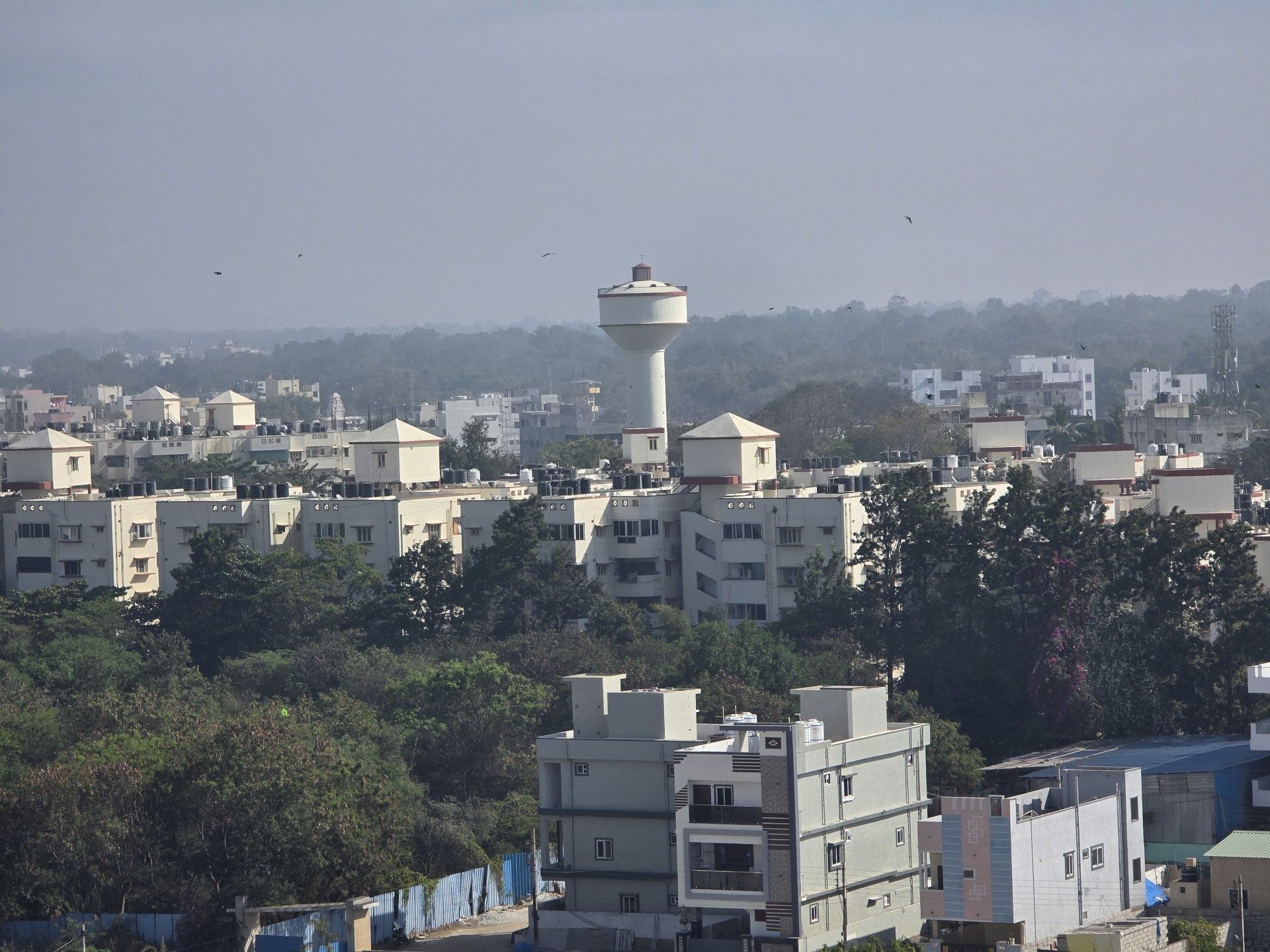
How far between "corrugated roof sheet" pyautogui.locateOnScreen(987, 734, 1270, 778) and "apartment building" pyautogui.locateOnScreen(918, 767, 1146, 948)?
15.6 ft

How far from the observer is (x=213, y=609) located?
158ft

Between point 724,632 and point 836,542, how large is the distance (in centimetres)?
692

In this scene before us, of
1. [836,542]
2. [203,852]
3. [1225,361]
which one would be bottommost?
[203,852]

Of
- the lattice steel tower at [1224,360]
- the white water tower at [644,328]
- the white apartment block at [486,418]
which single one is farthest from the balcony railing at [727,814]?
the white apartment block at [486,418]

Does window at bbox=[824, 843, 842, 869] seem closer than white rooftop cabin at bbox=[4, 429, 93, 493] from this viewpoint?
Yes

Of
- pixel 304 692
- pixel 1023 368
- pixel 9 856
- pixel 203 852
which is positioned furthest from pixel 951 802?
pixel 1023 368

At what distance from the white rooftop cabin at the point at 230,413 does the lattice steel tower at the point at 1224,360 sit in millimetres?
42046

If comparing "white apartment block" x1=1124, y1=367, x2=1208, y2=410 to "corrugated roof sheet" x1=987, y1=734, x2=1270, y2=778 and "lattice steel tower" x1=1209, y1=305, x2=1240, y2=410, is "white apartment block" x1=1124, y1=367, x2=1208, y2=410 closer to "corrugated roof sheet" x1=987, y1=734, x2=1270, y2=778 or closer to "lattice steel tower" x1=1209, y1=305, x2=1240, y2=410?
"lattice steel tower" x1=1209, y1=305, x2=1240, y2=410

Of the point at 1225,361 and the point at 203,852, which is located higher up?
A: the point at 1225,361

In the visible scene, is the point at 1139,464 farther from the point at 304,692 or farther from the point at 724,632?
the point at 304,692

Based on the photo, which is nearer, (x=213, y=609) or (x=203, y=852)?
(x=203, y=852)

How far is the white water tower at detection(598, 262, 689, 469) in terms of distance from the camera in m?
70.1

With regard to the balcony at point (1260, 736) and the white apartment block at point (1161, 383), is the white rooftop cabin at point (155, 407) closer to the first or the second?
the white apartment block at point (1161, 383)

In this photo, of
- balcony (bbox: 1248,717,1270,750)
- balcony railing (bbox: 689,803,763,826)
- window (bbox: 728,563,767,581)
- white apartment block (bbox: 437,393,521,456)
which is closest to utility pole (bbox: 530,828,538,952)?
balcony railing (bbox: 689,803,763,826)
